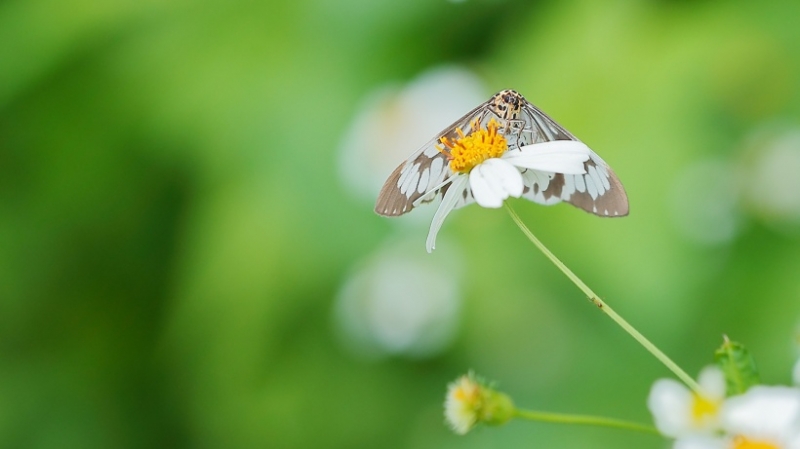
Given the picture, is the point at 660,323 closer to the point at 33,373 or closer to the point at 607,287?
the point at 607,287

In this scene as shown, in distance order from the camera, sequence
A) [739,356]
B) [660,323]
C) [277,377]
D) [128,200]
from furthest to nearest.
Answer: [128,200] < [277,377] < [660,323] < [739,356]

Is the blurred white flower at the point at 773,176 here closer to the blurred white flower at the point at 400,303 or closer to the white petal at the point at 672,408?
the blurred white flower at the point at 400,303

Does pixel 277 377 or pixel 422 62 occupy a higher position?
pixel 422 62

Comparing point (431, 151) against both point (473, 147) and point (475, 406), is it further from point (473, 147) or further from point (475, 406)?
point (475, 406)

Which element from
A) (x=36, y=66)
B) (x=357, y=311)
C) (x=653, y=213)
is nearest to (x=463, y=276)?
(x=357, y=311)

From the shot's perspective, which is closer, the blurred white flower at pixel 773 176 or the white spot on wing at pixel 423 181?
the white spot on wing at pixel 423 181

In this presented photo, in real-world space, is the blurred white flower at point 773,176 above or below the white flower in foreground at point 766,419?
above

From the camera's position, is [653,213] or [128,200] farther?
[128,200]

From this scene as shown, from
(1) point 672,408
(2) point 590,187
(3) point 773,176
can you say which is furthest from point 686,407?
(3) point 773,176


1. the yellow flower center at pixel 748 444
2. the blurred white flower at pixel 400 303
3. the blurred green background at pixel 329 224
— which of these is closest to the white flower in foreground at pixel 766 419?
the yellow flower center at pixel 748 444
